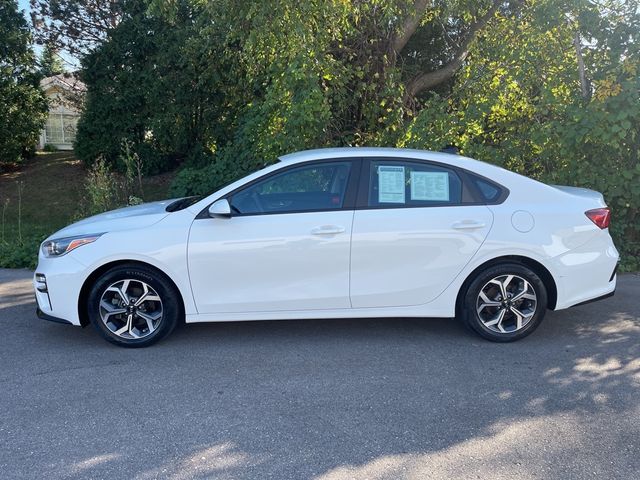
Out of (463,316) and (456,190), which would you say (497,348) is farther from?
(456,190)

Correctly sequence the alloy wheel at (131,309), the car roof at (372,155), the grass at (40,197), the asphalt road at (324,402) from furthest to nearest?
1. the grass at (40,197)
2. the car roof at (372,155)
3. the alloy wheel at (131,309)
4. the asphalt road at (324,402)

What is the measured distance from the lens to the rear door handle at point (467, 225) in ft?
15.5

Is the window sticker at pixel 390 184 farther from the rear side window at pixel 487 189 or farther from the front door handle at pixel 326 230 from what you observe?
the rear side window at pixel 487 189

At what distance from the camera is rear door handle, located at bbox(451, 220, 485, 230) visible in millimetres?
4719

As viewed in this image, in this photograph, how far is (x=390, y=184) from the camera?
15.9ft

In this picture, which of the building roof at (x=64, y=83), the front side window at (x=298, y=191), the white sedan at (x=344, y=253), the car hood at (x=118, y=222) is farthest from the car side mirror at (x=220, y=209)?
the building roof at (x=64, y=83)

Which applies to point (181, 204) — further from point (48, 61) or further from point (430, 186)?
point (48, 61)

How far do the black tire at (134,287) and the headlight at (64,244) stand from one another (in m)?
0.31

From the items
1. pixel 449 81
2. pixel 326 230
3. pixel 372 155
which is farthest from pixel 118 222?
pixel 449 81

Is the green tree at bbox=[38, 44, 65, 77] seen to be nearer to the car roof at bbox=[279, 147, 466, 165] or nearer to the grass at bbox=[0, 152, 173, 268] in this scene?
the grass at bbox=[0, 152, 173, 268]

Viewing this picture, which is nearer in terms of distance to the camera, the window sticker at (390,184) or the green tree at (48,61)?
the window sticker at (390,184)

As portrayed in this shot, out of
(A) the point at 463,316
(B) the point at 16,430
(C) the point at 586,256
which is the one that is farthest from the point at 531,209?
(B) the point at 16,430

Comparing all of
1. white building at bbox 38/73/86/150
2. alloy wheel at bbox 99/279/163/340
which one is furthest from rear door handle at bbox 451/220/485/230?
white building at bbox 38/73/86/150

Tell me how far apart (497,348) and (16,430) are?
3.55m
